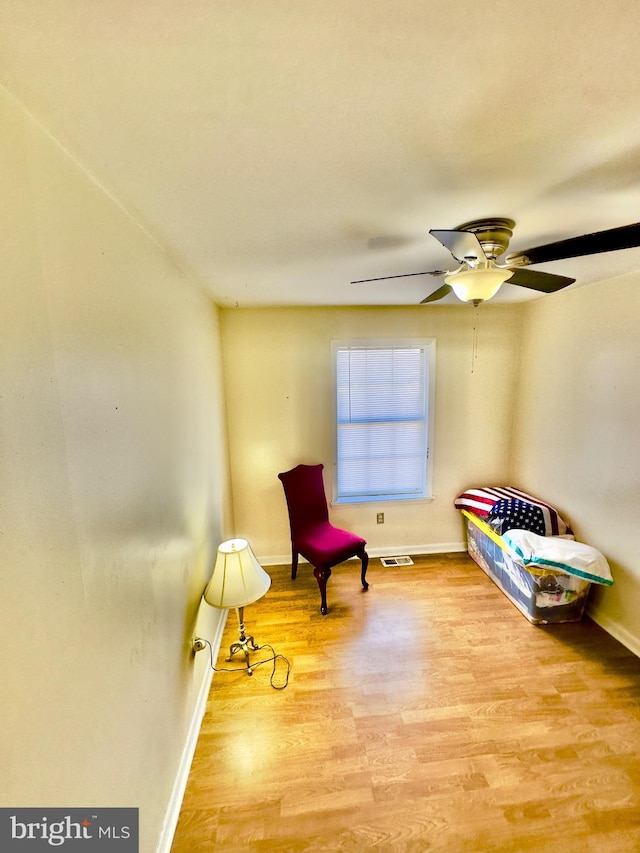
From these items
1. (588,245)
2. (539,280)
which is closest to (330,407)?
(539,280)

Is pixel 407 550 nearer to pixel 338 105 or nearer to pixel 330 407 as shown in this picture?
pixel 330 407

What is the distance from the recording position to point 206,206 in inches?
50.1

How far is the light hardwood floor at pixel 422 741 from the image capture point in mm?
1443

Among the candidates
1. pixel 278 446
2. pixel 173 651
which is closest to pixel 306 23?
pixel 173 651

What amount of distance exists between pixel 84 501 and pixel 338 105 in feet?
3.73

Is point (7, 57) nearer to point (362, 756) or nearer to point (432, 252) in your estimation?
point (432, 252)

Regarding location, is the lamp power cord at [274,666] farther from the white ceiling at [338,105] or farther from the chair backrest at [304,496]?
the white ceiling at [338,105]

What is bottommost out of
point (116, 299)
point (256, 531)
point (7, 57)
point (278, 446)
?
point (256, 531)

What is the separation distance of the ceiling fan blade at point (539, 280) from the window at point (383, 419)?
63.6 inches

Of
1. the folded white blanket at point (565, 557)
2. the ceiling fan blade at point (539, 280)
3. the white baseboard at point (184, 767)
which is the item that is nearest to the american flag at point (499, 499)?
the folded white blanket at point (565, 557)

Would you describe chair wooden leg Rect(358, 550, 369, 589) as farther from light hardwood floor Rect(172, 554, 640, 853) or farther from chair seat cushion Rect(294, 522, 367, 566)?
light hardwood floor Rect(172, 554, 640, 853)

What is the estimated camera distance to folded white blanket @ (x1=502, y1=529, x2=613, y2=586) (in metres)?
2.36

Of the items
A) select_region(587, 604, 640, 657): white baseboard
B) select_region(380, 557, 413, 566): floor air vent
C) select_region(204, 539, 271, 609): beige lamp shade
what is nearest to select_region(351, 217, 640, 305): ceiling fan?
select_region(204, 539, 271, 609): beige lamp shade

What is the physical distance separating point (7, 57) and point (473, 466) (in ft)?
12.1
